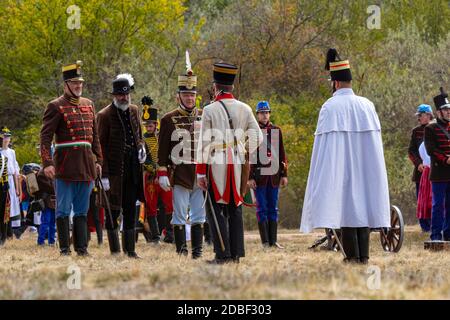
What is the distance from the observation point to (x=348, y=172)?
32.5 ft

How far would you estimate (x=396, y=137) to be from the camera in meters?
29.6

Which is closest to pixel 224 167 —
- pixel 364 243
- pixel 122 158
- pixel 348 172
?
pixel 348 172

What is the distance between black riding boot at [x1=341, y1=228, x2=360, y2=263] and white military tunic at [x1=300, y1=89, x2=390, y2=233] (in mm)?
95

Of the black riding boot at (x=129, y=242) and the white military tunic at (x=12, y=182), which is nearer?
the black riding boot at (x=129, y=242)

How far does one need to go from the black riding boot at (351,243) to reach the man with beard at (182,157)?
226 centimetres

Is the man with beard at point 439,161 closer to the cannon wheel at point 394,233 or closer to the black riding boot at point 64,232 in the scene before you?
the cannon wheel at point 394,233

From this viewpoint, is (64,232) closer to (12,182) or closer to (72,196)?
(72,196)

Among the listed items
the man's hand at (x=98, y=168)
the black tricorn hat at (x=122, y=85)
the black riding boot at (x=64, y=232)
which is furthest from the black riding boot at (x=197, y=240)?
the black tricorn hat at (x=122, y=85)

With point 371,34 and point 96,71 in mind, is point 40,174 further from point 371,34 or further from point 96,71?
point 371,34

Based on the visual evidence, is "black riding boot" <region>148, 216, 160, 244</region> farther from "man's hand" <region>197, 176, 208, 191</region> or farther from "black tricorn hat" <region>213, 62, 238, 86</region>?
"black tricorn hat" <region>213, 62, 238, 86</region>

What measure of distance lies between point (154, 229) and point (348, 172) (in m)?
6.51

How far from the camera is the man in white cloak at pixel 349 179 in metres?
9.80

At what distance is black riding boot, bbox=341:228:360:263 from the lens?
9.85 m
